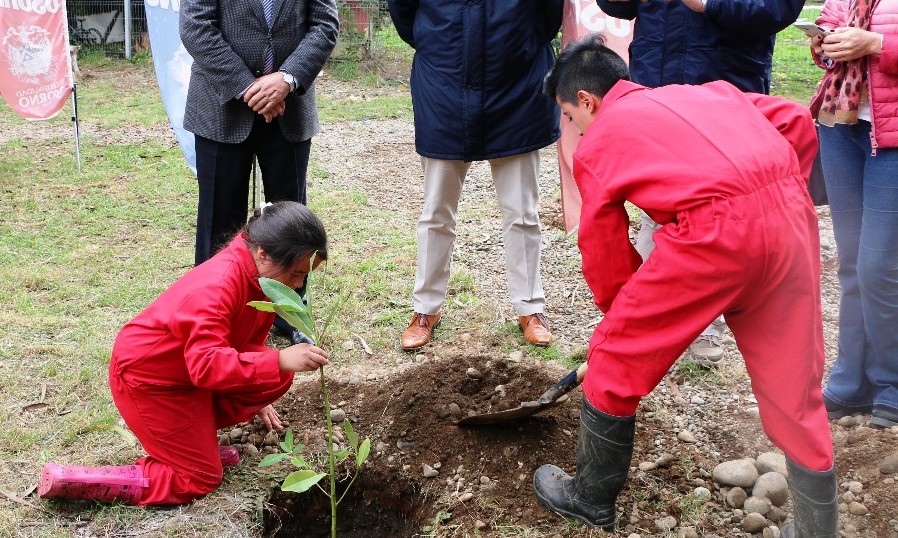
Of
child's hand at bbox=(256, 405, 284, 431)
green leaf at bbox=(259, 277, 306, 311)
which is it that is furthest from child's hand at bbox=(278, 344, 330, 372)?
child's hand at bbox=(256, 405, 284, 431)

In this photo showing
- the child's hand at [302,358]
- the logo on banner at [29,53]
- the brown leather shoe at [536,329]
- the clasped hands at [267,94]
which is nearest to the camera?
the child's hand at [302,358]

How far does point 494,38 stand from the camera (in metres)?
3.69

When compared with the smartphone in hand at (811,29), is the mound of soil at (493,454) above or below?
below

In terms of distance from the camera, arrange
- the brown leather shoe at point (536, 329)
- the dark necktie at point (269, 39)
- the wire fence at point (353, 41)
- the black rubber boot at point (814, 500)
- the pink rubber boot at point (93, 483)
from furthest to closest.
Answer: the wire fence at point (353, 41) → the brown leather shoe at point (536, 329) → the dark necktie at point (269, 39) → the pink rubber boot at point (93, 483) → the black rubber boot at point (814, 500)

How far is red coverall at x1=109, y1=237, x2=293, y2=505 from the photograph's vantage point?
2717mm

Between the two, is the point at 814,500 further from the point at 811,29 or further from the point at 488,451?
the point at 811,29

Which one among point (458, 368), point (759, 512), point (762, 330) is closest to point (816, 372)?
point (762, 330)

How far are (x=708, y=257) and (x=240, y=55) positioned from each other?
2375mm

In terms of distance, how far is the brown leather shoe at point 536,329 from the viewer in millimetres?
4031

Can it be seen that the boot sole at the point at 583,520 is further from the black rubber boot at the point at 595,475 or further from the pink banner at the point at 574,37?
the pink banner at the point at 574,37

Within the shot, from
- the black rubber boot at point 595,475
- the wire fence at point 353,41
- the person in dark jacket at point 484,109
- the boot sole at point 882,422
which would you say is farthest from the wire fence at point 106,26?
the boot sole at point 882,422

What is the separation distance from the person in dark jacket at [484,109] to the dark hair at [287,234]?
3.78ft

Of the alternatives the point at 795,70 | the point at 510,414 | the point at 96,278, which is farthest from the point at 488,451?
the point at 795,70

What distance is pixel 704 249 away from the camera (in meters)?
2.26
